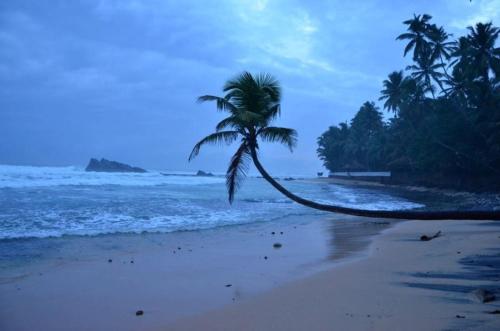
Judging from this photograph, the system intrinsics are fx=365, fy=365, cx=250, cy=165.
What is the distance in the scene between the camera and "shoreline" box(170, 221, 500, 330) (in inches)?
178

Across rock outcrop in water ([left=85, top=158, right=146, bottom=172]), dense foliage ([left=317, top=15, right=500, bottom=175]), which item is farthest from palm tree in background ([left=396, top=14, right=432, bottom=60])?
rock outcrop in water ([left=85, top=158, right=146, bottom=172])

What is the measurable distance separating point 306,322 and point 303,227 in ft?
35.8

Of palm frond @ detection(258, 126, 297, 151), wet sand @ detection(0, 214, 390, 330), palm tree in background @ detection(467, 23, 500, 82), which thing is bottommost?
wet sand @ detection(0, 214, 390, 330)

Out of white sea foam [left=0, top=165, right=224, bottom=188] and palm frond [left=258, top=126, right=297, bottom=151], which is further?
white sea foam [left=0, top=165, right=224, bottom=188]

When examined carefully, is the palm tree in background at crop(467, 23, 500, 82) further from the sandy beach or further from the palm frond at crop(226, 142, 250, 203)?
the palm frond at crop(226, 142, 250, 203)

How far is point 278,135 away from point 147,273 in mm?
4671

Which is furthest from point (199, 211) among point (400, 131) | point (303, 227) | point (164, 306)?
point (400, 131)

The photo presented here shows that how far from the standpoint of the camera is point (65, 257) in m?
9.10

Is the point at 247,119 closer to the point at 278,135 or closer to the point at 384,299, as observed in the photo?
the point at 278,135

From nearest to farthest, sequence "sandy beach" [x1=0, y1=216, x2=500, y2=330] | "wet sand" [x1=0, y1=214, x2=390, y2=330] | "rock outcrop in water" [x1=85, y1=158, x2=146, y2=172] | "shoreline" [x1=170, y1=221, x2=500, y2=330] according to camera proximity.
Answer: "shoreline" [x1=170, y1=221, x2=500, y2=330] → "sandy beach" [x1=0, y1=216, x2=500, y2=330] → "wet sand" [x1=0, y1=214, x2=390, y2=330] → "rock outcrop in water" [x1=85, y1=158, x2=146, y2=172]

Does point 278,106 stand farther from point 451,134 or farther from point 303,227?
point 451,134

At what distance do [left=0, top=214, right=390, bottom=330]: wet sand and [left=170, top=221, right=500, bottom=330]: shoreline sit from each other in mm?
542

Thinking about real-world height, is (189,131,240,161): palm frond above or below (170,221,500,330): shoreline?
above

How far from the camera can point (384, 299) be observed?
5355 millimetres
